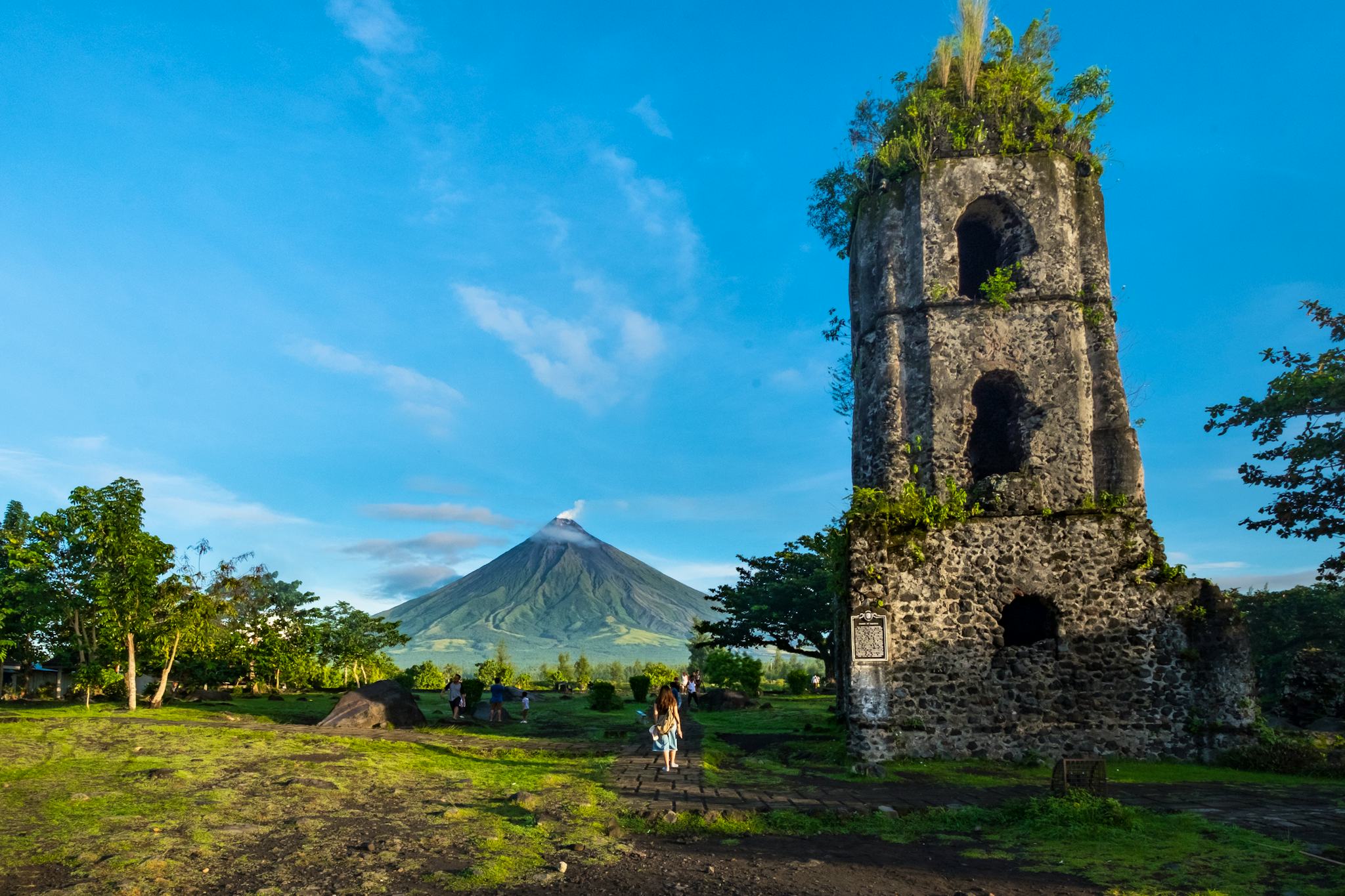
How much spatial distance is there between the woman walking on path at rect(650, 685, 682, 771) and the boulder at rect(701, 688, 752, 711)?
1674cm

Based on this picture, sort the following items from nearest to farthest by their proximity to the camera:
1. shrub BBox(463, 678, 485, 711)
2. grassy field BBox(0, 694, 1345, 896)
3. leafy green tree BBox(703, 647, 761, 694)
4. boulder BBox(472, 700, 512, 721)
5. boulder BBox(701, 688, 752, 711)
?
1. grassy field BBox(0, 694, 1345, 896)
2. boulder BBox(472, 700, 512, 721)
3. shrub BBox(463, 678, 485, 711)
4. boulder BBox(701, 688, 752, 711)
5. leafy green tree BBox(703, 647, 761, 694)

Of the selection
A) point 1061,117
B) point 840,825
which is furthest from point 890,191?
point 840,825

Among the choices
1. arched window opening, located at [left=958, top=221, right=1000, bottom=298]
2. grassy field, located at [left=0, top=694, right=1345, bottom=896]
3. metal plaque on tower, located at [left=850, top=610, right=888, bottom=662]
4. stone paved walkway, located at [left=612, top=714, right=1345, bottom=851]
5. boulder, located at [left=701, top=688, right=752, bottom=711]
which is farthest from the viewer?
boulder, located at [left=701, top=688, right=752, bottom=711]

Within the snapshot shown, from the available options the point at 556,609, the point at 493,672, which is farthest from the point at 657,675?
the point at 556,609

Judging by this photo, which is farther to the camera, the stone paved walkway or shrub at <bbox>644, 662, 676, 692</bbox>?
shrub at <bbox>644, 662, 676, 692</bbox>

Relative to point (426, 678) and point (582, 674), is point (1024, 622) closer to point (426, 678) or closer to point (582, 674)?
point (426, 678)

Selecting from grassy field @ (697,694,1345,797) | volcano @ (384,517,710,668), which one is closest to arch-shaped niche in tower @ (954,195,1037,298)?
grassy field @ (697,694,1345,797)

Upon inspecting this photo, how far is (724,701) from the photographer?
2911 centimetres

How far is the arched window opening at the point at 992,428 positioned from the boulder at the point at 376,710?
48.6ft

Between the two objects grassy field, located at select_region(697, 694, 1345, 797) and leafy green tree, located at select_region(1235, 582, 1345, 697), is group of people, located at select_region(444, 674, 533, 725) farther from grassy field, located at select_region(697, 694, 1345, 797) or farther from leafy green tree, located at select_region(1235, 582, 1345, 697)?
leafy green tree, located at select_region(1235, 582, 1345, 697)

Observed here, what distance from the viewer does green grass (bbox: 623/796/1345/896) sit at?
607 cm

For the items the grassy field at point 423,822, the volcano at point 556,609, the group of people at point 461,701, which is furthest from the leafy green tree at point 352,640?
the volcano at point 556,609

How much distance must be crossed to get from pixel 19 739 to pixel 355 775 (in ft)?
22.0

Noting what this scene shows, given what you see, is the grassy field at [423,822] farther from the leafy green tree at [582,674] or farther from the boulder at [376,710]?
the leafy green tree at [582,674]
